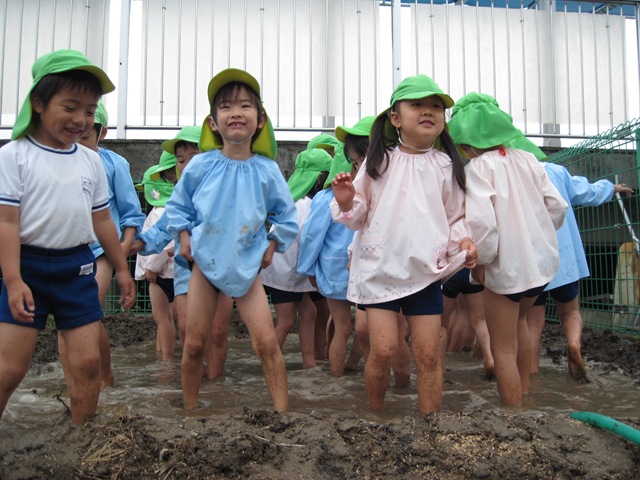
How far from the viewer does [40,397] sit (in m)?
4.01

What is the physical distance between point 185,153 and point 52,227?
8.88ft

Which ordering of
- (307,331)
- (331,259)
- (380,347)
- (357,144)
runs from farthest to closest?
(307,331), (331,259), (357,144), (380,347)

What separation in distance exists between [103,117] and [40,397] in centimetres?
180

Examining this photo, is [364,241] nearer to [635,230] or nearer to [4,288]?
[4,288]

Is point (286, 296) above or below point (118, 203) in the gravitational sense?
below

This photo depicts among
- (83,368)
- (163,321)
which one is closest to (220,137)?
(83,368)

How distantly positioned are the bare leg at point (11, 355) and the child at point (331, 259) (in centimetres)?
235

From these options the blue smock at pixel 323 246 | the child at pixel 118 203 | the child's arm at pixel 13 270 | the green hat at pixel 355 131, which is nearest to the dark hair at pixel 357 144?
the green hat at pixel 355 131

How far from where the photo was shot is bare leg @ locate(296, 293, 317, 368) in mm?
5141

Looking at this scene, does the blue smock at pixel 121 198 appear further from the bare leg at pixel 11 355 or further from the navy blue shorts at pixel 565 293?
the navy blue shorts at pixel 565 293

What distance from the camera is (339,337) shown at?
475 cm

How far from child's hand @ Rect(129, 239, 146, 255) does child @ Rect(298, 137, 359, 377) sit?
1190mm

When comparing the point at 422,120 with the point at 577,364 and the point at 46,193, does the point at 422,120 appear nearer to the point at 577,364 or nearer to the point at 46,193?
the point at 46,193

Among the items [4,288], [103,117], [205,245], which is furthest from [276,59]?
[4,288]
